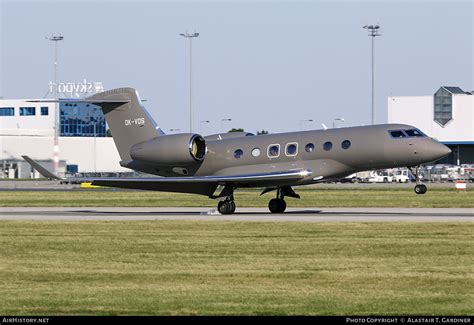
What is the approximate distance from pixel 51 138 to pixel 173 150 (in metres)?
73.9

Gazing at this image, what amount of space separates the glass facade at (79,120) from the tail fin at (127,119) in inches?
3129

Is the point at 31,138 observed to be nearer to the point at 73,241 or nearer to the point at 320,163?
the point at 320,163

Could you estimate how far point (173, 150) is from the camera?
3672cm

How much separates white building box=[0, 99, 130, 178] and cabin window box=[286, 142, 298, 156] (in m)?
71.0

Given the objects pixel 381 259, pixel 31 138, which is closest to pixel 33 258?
pixel 381 259

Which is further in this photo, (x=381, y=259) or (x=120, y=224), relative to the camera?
(x=120, y=224)

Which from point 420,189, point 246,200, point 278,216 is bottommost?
point 246,200

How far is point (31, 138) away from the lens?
350ft

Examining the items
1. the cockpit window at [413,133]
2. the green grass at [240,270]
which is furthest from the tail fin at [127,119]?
the green grass at [240,270]

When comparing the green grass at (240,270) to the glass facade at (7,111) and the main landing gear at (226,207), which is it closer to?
the main landing gear at (226,207)

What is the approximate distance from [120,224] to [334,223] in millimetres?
6677

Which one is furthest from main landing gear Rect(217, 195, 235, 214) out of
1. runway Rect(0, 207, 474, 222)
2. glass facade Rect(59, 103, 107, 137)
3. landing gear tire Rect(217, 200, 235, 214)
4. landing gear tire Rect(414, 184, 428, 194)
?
glass facade Rect(59, 103, 107, 137)

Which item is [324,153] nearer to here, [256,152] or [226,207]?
[256,152]

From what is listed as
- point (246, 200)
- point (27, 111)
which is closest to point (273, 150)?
point (246, 200)
